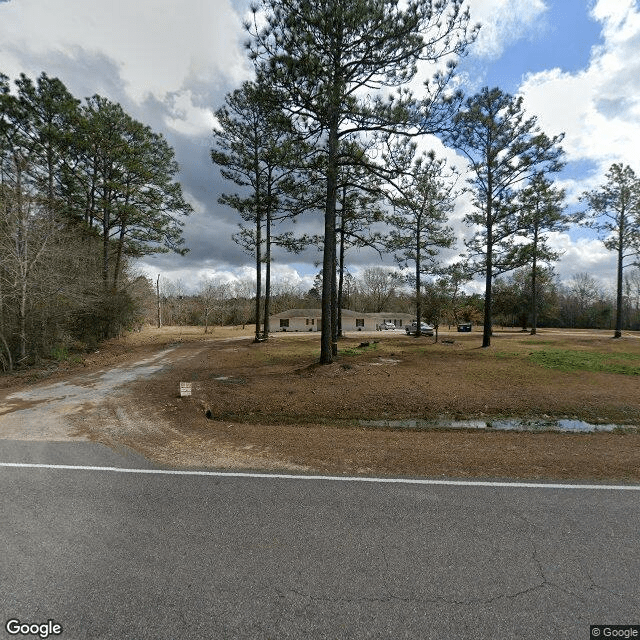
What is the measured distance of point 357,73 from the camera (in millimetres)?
10836

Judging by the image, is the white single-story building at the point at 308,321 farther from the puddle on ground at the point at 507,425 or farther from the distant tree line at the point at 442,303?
the puddle on ground at the point at 507,425

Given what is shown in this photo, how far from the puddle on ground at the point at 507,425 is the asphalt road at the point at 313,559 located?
10.6 feet

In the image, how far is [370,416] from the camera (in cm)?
793

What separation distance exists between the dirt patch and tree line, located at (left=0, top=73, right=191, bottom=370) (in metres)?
6.35

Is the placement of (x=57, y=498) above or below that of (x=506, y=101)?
below

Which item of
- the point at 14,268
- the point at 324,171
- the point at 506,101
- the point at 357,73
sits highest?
the point at 506,101

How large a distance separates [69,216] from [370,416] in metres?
20.8

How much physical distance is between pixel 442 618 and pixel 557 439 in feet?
17.7

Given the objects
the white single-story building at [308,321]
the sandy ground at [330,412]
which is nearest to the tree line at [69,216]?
the sandy ground at [330,412]

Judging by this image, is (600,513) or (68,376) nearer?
(600,513)

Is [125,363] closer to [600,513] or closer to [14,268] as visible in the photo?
[14,268]

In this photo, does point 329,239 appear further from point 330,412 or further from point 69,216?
point 69,216

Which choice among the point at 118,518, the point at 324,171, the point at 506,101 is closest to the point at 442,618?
the point at 118,518

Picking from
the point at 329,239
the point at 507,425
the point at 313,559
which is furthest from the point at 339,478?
the point at 329,239
